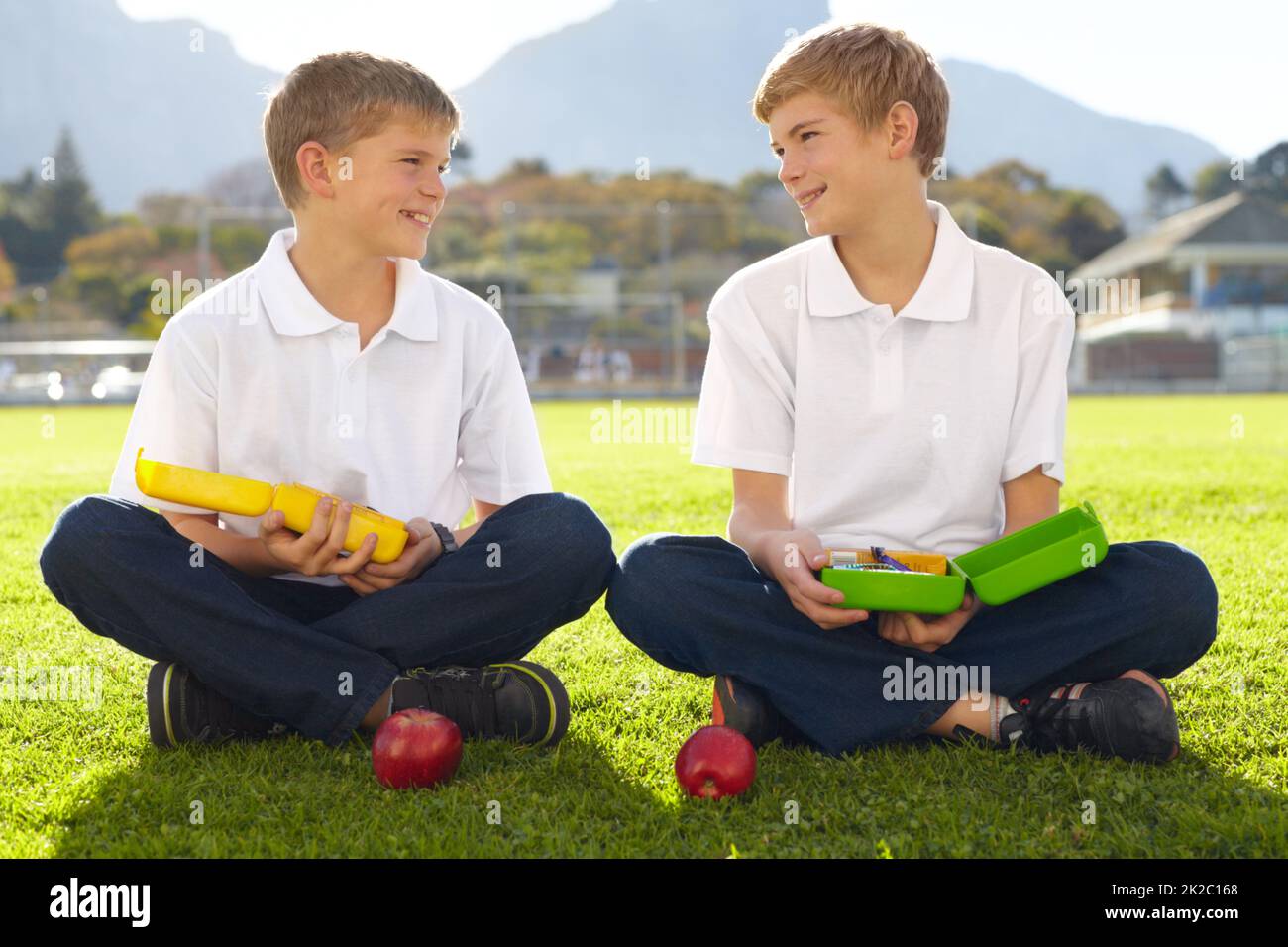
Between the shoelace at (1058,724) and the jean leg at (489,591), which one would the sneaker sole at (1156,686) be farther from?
the jean leg at (489,591)

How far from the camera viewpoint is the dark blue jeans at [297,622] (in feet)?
7.13

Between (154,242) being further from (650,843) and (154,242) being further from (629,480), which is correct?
(650,843)

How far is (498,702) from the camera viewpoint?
2.24m

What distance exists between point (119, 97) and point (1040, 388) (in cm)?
16957

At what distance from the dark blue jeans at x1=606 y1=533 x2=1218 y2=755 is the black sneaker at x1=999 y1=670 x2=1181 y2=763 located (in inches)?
2.2

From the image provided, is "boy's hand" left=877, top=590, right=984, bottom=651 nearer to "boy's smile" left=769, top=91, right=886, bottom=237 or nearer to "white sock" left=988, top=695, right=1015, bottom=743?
"white sock" left=988, top=695, right=1015, bottom=743

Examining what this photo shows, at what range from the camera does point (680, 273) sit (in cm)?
2647

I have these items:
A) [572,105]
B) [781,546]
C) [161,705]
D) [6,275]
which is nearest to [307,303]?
[161,705]

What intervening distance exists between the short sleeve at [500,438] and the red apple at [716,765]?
74cm

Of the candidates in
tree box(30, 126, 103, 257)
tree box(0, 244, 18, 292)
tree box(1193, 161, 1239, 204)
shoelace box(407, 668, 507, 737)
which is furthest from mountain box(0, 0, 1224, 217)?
shoelace box(407, 668, 507, 737)

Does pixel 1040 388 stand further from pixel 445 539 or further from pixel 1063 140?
pixel 1063 140

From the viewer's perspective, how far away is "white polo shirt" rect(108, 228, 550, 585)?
7.82ft

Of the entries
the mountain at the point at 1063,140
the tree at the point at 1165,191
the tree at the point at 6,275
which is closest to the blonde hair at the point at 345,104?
the tree at the point at 6,275

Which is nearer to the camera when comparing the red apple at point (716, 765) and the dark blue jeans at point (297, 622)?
the red apple at point (716, 765)
